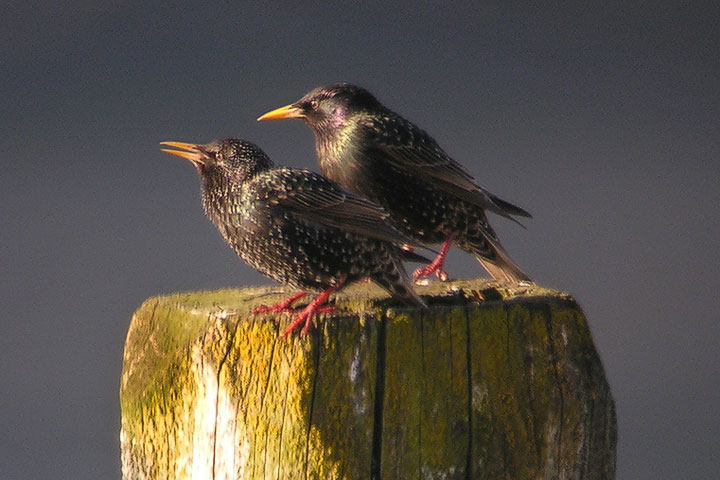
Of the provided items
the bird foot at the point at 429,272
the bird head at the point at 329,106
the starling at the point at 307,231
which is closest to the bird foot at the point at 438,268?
the bird foot at the point at 429,272

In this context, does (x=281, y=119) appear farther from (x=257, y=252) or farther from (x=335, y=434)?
(x=335, y=434)

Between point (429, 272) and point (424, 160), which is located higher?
point (424, 160)

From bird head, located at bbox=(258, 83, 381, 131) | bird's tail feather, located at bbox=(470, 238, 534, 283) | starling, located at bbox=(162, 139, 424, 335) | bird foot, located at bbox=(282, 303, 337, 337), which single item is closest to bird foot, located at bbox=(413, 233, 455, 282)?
bird's tail feather, located at bbox=(470, 238, 534, 283)

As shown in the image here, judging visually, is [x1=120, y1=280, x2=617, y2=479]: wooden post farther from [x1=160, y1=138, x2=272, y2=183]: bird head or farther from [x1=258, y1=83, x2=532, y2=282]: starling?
[x1=258, y1=83, x2=532, y2=282]: starling

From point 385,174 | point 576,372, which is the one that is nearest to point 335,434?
point 576,372

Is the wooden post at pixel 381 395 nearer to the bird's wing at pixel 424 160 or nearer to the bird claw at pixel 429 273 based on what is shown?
the bird claw at pixel 429 273

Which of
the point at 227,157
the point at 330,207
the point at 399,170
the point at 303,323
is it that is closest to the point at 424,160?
the point at 399,170

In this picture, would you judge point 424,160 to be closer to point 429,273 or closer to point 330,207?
point 429,273
